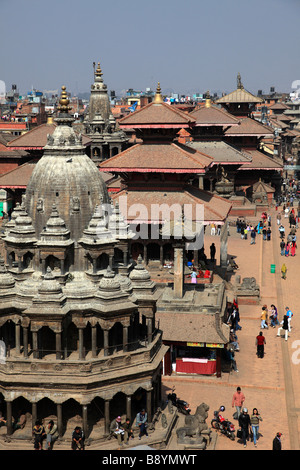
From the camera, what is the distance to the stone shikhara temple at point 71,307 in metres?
21.1

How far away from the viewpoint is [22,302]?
22062 millimetres

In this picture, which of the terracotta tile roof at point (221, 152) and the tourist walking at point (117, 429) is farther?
the terracotta tile roof at point (221, 152)

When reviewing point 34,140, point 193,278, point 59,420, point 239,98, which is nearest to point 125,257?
point 59,420

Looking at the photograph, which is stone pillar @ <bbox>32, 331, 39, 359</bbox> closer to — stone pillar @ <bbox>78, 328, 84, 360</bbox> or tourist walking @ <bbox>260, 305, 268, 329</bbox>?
stone pillar @ <bbox>78, 328, 84, 360</bbox>

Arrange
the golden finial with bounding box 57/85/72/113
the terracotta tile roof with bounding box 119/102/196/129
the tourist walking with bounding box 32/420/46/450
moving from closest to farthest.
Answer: the tourist walking with bounding box 32/420/46/450 → the golden finial with bounding box 57/85/72/113 → the terracotta tile roof with bounding box 119/102/196/129

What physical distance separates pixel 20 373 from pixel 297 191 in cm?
6641

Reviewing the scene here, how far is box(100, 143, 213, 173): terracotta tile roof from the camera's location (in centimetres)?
3938

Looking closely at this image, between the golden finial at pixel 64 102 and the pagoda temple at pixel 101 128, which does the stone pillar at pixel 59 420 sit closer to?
the golden finial at pixel 64 102

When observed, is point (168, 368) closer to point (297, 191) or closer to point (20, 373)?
point (20, 373)

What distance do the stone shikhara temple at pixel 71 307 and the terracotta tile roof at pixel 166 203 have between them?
49.1 feet

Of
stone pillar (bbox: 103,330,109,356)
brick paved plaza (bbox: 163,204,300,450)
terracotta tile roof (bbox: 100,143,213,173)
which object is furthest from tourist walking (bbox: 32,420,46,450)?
terracotta tile roof (bbox: 100,143,213,173)

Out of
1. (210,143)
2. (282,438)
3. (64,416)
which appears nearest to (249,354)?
(282,438)

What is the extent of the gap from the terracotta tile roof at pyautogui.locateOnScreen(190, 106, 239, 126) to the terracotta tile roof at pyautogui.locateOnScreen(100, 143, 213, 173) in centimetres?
2236

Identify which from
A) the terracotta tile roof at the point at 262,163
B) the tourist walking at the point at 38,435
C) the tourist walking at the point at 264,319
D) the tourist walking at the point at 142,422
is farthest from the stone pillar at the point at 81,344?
the terracotta tile roof at the point at 262,163
